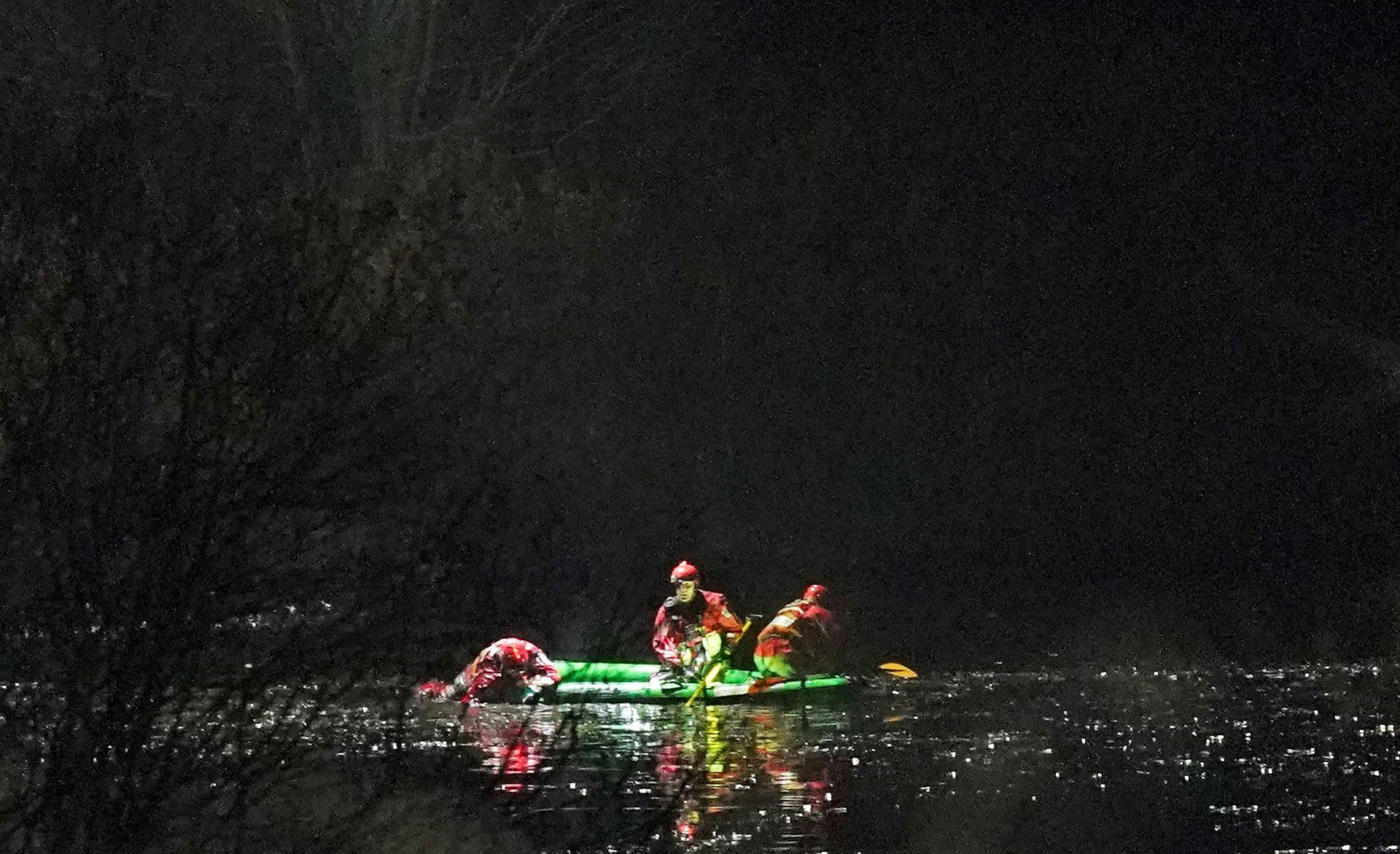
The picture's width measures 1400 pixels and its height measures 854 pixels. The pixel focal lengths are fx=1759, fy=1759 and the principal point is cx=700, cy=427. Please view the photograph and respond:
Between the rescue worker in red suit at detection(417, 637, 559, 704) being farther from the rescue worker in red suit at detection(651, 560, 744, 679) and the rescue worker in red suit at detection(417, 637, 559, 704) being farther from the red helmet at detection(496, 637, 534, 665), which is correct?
the rescue worker in red suit at detection(651, 560, 744, 679)

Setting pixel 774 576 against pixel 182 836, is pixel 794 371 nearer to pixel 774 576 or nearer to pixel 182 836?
pixel 774 576

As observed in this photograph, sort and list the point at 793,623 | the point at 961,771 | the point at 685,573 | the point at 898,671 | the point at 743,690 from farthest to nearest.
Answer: the point at 898,671 < the point at 793,623 < the point at 743,690 < the point at 685,573 < the point at 961,771

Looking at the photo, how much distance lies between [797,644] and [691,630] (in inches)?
50.8

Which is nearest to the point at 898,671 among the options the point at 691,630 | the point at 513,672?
the point at 691,630

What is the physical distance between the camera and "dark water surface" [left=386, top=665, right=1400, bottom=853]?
10.1 meters

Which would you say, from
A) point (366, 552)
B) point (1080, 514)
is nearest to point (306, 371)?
point (366, 552)

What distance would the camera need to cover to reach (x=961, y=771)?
13.1 metres

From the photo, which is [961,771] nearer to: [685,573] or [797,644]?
[685,573]

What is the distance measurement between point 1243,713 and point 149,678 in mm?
14894

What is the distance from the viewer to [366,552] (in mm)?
4762

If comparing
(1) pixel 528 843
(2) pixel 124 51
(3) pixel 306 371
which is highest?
(2) pixel 124 51

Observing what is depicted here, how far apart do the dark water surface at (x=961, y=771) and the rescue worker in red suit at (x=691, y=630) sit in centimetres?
48

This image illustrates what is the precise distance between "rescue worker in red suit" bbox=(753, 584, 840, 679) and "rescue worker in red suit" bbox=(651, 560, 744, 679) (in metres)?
0.48

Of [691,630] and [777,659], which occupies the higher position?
[691,630]
